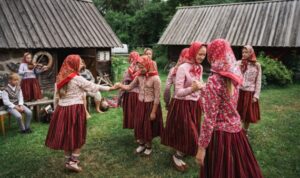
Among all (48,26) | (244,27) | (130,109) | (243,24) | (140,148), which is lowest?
(140,148)

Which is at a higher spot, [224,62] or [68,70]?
[224,62]

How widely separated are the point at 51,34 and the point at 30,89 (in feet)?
11.9

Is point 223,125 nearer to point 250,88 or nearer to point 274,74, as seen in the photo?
point 250,88

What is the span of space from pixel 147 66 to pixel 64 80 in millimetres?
1447

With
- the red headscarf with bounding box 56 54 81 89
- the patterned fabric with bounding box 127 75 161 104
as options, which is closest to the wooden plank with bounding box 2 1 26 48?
the red headscarf with bounding box 56 54 81 89

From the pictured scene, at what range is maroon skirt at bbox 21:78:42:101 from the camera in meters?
7.59

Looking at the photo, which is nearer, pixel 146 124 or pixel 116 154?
pixel 146 124

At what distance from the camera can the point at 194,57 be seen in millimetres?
3998

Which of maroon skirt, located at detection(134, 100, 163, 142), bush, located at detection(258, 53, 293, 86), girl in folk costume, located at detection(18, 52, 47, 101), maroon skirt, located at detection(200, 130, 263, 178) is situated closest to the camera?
maroon skirt, located at detection(200, 130, 263, 178)

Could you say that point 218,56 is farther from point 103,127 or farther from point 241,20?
point 241,20

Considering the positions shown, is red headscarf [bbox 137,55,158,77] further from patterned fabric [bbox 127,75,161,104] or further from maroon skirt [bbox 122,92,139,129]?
maroon skirt [bbox 122,92,139,129]

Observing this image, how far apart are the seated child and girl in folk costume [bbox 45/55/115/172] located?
2.47 m

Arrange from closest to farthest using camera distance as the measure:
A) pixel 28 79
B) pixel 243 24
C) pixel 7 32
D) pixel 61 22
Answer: pixel 28 79 → pixel 7 32 → pixel 61 22 → pixel 243 24

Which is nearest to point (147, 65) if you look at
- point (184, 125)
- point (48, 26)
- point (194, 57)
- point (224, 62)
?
point (194, 57)
